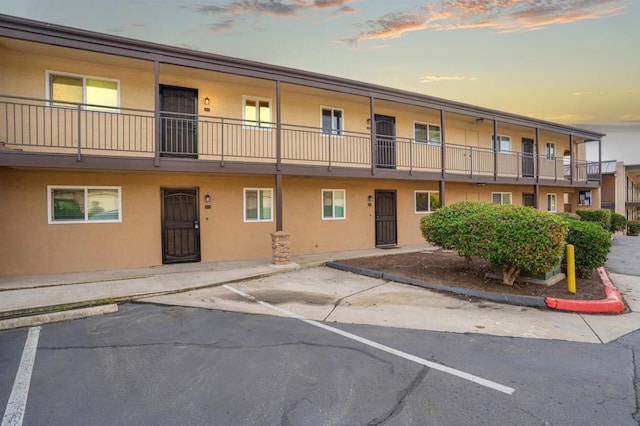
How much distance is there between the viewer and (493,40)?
45.9 ft

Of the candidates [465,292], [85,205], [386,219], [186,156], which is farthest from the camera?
[386,219]

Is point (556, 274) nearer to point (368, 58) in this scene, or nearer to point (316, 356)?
point (316, 356)

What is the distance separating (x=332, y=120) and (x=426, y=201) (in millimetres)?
5875

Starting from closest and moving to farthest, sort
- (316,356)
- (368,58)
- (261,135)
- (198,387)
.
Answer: (198,387), (316,356), (261,135), (368,58)

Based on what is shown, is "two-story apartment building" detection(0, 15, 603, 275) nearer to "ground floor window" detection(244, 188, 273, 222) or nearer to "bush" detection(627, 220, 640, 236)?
"ground floor window" detection(244, 188, 273, 222)

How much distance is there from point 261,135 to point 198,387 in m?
9.41

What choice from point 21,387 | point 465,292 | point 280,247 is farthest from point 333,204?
point 21,387

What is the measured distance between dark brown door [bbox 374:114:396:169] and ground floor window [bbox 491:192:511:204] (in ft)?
23.3

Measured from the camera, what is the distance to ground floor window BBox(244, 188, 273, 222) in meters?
11.8

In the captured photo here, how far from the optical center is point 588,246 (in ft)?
26.4

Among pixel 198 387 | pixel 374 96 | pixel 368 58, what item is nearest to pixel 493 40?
Answer: pixel 368 58

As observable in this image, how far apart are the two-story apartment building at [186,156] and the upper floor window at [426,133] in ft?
0.21

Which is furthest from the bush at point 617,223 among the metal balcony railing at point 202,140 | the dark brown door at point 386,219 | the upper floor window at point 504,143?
the dark brown door at point 386,219

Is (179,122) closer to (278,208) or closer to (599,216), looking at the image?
(278,208)
